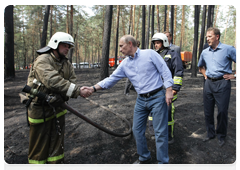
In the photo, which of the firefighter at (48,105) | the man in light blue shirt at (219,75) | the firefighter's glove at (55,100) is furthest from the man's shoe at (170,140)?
the firefighter's glove at (55,100)

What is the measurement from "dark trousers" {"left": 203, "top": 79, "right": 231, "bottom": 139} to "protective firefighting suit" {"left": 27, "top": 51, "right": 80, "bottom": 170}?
292 cm

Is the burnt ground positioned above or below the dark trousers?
below

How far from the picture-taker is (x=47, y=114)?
112 inches

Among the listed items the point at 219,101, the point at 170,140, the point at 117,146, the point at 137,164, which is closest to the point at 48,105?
the point at 117,146

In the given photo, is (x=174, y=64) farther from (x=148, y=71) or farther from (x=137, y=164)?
(x=137, y=164)

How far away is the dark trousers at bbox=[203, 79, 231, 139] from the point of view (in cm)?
359

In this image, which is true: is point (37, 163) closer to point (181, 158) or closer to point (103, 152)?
point (103, 152)

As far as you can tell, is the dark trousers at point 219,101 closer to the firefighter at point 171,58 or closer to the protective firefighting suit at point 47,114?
the firefighter at point 171,58

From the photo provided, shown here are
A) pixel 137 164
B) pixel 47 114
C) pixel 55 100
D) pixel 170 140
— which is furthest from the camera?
pixel 170 140

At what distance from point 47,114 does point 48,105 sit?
0.15 metres

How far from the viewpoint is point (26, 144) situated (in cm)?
396

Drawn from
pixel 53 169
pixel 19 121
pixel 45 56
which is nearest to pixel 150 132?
pixel 53 169

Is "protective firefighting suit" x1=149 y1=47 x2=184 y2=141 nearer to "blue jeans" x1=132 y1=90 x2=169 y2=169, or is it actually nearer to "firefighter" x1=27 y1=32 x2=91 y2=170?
"blue jeans" x1=132 y1=90 x2=169 y2=169

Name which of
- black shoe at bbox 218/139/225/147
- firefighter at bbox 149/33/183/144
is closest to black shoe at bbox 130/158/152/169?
firefighter at bbox 149/33/183/144
